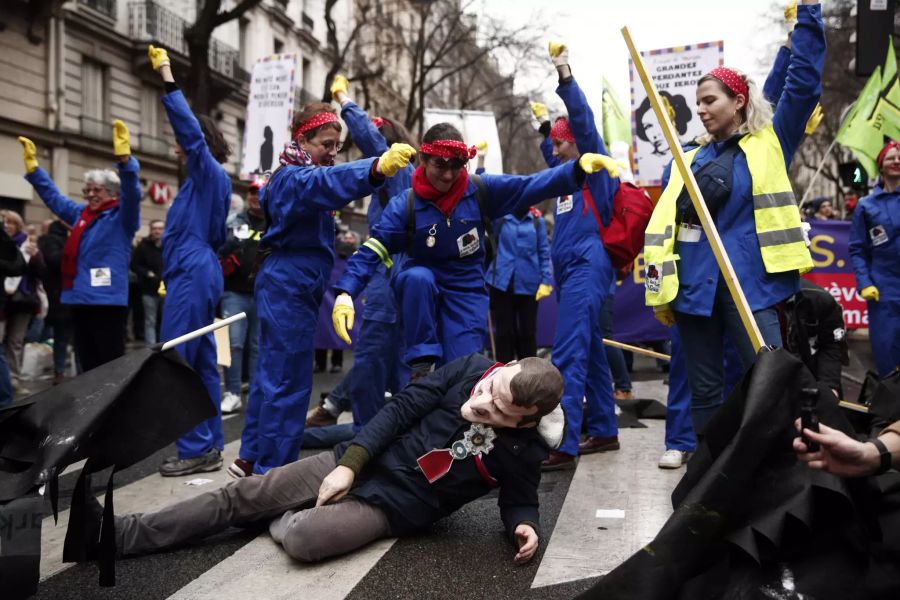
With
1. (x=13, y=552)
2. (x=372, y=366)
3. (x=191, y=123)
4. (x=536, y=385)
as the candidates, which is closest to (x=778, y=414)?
(x=536, y=385)

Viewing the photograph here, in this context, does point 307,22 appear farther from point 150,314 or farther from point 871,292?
point 871,292

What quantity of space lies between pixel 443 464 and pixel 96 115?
926 inches

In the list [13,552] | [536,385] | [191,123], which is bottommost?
[13,552]

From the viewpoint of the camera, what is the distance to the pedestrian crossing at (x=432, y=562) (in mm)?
2980

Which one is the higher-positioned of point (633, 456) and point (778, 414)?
point (778, 414)

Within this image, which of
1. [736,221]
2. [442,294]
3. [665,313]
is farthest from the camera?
[442,294]

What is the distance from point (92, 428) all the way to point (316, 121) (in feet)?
7.75

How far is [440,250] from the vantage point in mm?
4504

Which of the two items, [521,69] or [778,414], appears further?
[521,69]

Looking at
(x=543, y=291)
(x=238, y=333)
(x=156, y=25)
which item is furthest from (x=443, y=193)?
(x=156, y=25)

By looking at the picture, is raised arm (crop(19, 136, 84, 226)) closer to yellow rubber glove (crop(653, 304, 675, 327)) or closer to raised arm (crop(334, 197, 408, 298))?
raised arm (crop(334, 197, 408, 298))

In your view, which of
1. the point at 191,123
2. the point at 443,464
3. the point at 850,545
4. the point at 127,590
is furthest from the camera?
the point at 191,123

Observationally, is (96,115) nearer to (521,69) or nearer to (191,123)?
(521,69)

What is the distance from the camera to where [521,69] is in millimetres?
28328
